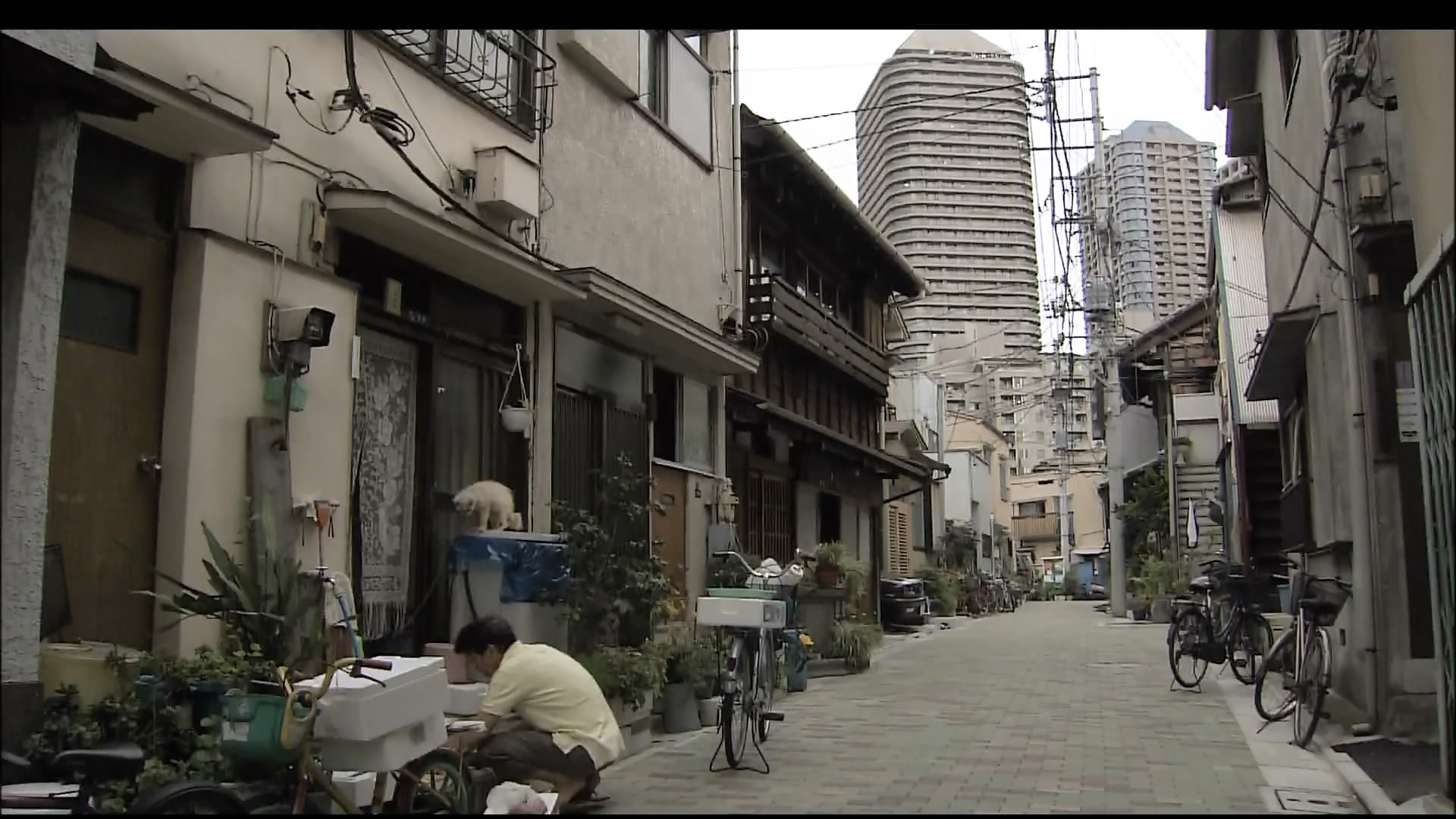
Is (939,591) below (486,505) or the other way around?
below

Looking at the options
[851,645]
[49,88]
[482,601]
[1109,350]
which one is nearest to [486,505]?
[482,601]

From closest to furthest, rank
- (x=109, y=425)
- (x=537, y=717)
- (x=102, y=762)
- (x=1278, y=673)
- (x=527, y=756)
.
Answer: (x=102, y=762) → (x=109, y=425) → (x=527, y=756) → (x=537, y=717) → (x=1278, y=673)

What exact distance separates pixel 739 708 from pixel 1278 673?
5504 millimetres

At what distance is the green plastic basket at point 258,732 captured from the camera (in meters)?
5.33

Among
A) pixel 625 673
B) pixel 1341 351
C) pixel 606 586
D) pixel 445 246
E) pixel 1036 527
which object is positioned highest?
pixel 1036 527

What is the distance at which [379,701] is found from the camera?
17.9 feet

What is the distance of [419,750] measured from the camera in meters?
5.76

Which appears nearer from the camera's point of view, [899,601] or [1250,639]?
[1250,639]

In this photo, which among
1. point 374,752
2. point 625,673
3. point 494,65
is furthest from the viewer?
point 494,65

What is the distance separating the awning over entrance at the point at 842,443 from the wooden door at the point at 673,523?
2.34m

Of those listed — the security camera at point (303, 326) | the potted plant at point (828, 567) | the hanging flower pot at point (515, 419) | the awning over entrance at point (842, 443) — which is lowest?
the potted plant at point (828, 567)

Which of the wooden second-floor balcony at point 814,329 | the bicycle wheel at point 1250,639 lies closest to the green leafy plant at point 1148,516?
the wooden second-floor balcony at point 814,329

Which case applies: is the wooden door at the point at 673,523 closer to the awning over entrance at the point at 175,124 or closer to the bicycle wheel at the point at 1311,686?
the bicycle wheel at the point at 1311,686

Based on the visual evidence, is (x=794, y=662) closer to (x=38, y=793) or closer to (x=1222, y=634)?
(x=1222, y=634)
